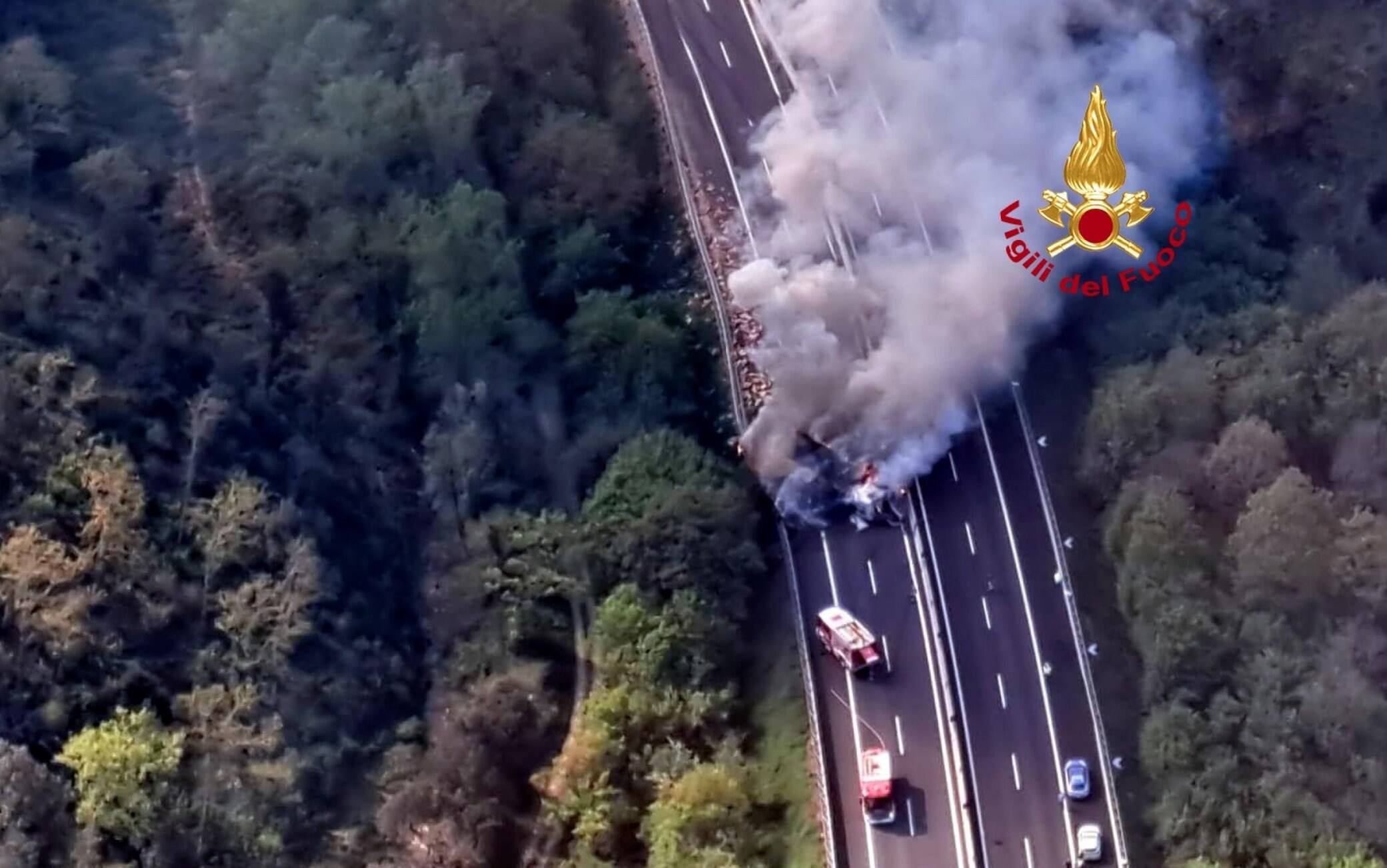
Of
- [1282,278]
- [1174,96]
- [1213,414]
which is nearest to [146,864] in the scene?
[1213,414]

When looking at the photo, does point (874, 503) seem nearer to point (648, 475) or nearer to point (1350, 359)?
point (648, 475)


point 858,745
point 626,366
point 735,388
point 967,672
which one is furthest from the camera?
point 735,388

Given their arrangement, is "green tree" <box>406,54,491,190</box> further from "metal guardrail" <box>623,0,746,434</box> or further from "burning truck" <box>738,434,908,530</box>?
"burning truck" <box>738,434,908,530</box>

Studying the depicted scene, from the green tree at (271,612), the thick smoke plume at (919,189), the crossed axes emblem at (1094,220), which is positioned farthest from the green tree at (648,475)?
the crossed axes emblem at (1094,220)

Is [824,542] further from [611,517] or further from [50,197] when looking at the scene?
[50,197]

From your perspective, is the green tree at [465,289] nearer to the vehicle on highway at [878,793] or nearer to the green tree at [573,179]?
the green tree at [573,179]

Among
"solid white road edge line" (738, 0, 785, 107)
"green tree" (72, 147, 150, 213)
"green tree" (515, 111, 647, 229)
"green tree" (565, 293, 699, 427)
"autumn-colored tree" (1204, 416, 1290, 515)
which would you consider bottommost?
"autumn-colored tree" (1204, 416, 1290, 515)

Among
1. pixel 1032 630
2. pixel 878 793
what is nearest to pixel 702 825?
pixel 878 793

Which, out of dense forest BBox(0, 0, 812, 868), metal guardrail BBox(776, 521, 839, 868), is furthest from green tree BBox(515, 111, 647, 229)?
metal guardrail BBox(776, 521, 839, 868)
